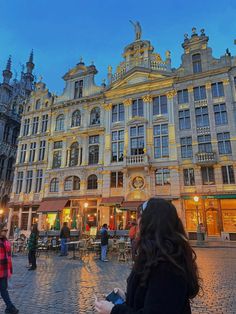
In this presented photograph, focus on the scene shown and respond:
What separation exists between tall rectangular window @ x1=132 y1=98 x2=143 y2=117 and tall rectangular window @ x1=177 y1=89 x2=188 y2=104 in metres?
4.42

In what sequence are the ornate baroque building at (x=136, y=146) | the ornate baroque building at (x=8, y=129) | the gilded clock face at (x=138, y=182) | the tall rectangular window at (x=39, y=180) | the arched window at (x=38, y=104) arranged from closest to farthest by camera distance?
the ornate baroque building at (x=136, y=146) → the gilded clock face at (x=138, y=182) → the tall rectangular window at (x=39, y=180) → the arched window at (x=38, y=104) → the ornate baroque building at (x=8, y=129)

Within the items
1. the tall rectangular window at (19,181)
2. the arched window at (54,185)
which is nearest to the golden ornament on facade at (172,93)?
the arched window at (54,185)

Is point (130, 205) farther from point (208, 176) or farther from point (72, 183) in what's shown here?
point (72, 183)

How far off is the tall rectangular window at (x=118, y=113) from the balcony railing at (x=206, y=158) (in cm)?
1015

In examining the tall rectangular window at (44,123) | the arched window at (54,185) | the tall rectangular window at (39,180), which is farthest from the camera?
the tall rectangular window at (44,123)

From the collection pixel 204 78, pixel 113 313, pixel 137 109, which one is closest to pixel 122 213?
pixel 137 109

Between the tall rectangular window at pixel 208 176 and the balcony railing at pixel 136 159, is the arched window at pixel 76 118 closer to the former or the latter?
the balcony railing at pixel 136 159

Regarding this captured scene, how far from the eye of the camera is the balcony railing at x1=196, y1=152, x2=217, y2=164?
77.1ft

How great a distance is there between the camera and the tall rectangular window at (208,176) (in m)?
23.9

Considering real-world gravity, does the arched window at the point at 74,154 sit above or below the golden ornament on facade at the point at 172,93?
below

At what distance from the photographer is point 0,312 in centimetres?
559

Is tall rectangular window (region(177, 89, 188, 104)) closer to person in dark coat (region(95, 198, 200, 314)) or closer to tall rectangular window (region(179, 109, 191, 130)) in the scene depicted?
tall rectangular window (region(179, 109, 191, 130))

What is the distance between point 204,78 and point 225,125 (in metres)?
5.93

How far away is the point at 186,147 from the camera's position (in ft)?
84.0
